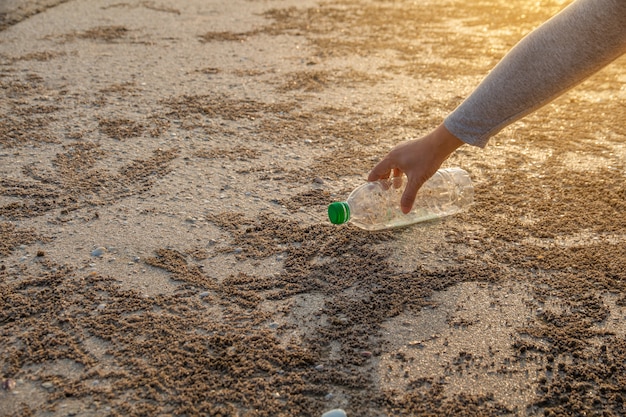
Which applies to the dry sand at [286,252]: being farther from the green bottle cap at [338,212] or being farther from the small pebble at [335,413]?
Result: the green bottle cap at [338,212]

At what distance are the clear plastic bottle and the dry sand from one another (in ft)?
0.25

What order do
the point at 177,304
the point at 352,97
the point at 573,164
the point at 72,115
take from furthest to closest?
1. the point at 352,97
2. the point at 72,115
3. the point at 573,164
4. the point at 177,304

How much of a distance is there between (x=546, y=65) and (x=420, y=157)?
18.4 inches

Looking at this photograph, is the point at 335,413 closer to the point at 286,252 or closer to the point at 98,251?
the point at 286,252

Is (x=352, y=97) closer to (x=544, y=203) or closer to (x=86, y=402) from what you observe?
(x=544, y=203)

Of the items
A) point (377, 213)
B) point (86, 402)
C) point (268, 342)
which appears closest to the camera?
point (86, 402)

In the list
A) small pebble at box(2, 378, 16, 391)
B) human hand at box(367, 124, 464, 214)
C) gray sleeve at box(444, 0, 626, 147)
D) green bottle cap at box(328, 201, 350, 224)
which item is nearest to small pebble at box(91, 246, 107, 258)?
small pebble at box(2, 378, 16, 391)

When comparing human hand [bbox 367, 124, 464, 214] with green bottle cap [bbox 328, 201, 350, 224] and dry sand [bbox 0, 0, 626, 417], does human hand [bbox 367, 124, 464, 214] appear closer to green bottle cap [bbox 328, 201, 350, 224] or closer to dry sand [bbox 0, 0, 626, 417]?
green bottle cap [bbox 328, 201, 350, 224]

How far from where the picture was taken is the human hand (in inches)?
81.9

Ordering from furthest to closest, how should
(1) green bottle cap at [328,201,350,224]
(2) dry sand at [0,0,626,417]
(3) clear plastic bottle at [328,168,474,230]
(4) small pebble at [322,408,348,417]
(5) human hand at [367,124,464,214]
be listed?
1. (3) clear plastic bottle at [328,168,474,230]
2. (1) green bottle cap at [328,201,350,224]
3. (5) human hand at [367,124,464,214]
4. (2) dry sand at [0,0,626,417]
5. (4) small pebble at [322,408,348,417]

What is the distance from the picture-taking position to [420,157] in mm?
2135

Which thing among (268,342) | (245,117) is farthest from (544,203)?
(245,117)

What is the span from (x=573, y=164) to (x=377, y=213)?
106cm

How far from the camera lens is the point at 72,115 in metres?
3.64
